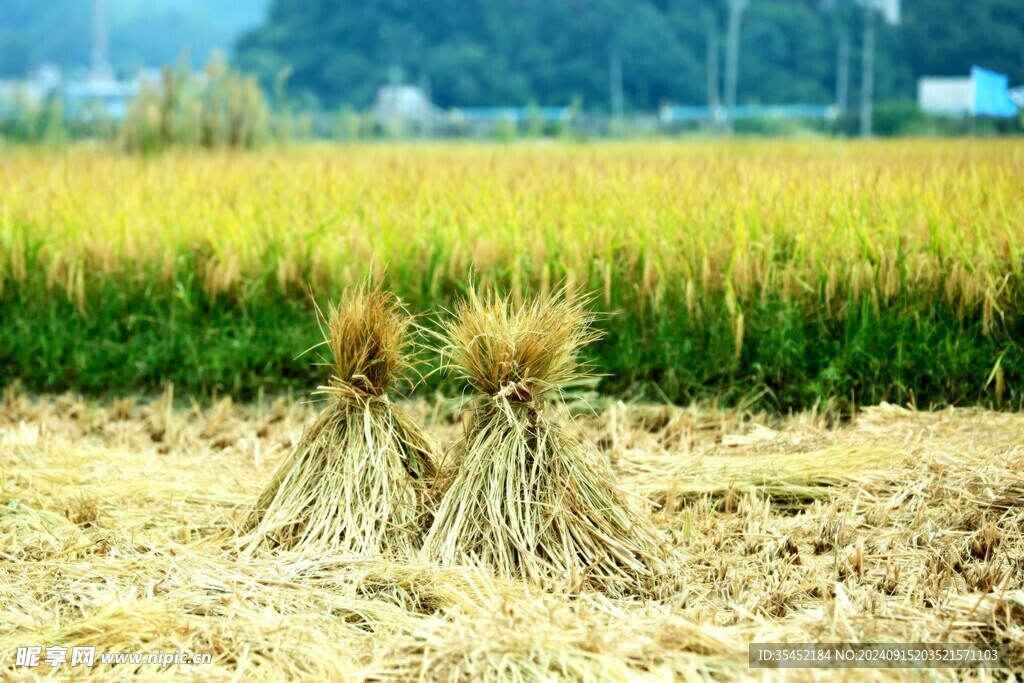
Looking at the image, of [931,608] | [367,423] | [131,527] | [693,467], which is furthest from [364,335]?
[931,608]

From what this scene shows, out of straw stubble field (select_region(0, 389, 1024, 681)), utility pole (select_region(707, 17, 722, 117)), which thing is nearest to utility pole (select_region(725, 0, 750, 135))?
utility pole (select_region(707, 17, 722, 117))

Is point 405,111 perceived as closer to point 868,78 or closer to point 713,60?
point 868,78

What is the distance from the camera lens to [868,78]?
16.2 m

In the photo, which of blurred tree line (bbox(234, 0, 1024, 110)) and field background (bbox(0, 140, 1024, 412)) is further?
blurred tree line (bbox(234, 0, 1024, 110))

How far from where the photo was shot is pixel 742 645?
162 centimetres

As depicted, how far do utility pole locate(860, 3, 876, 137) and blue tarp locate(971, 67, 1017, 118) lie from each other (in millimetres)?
7489

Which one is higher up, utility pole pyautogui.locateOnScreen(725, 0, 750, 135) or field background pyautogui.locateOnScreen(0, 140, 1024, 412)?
utility pole pyautogui.locateOnScreen(725, 0, 750, 135)

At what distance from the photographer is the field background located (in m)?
3.15

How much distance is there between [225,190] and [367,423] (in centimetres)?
313

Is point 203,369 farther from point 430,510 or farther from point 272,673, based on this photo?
point 272,673

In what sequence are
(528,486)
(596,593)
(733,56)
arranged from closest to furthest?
(596,593), (528,486), (733,56)

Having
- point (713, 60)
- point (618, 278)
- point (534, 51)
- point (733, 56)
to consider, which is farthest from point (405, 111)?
point (618, 278)

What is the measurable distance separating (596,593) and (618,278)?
168cm

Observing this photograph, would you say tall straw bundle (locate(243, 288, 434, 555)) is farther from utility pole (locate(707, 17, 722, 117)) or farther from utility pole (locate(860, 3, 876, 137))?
utility pole (locate(707, 17, 722, 117))
